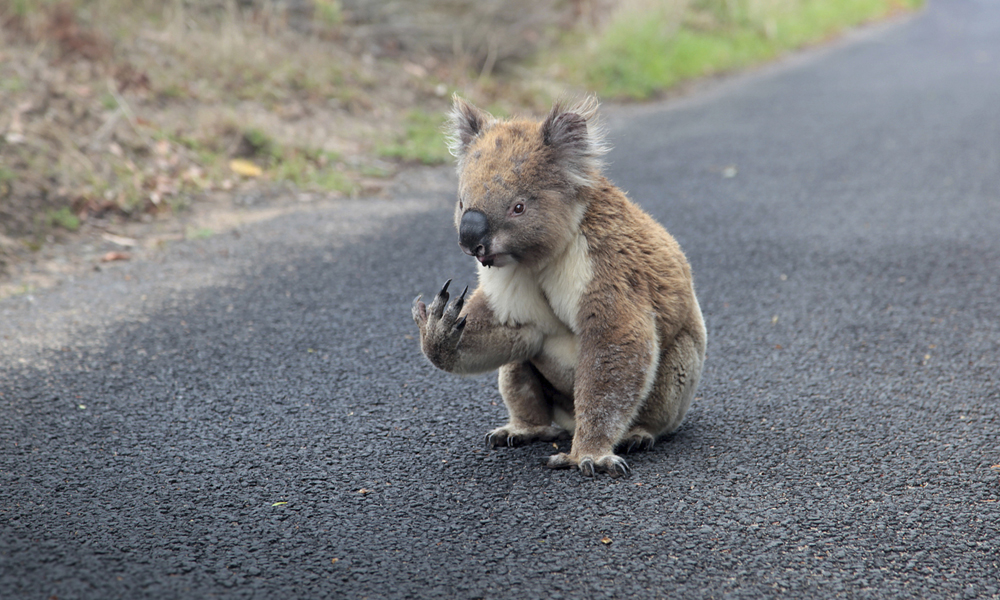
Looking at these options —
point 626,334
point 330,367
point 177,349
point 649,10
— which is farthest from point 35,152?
point 649,10

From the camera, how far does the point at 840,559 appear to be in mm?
2703

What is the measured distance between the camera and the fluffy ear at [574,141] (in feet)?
10.7

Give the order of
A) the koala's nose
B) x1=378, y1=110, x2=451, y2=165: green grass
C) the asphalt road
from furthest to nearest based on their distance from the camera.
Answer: x1=378, y1=110, x2=451, y2=165: green grass, the koala's nose, the asphalt road

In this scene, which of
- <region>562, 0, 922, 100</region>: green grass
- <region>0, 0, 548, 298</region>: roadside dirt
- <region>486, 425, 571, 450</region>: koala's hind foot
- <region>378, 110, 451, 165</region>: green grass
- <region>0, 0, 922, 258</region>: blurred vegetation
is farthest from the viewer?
<region>562, 0, 922, 100</region>: green grass

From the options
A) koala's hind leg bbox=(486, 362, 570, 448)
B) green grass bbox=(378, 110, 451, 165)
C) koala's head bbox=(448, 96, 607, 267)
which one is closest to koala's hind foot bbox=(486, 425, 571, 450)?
koala's hind leg bbox=(486, 362, 570, 448)

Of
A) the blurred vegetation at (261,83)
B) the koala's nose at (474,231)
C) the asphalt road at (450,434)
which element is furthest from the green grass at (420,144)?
the koala's nose at (474,231)

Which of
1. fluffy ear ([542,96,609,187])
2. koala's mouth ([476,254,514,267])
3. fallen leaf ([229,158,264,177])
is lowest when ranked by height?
fallen leaf ([229,158,264,177])

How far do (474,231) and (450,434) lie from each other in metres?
1.08

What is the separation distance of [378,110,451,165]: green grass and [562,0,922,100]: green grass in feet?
Result: 10.4

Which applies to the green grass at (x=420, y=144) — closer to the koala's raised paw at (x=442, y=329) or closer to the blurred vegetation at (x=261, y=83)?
the blurred vegetation at (x=261, y=83)

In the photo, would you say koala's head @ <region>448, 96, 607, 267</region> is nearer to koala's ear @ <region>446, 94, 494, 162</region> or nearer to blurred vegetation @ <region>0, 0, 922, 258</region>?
koala's ear @ <region>446, 94, 494, 162</region>

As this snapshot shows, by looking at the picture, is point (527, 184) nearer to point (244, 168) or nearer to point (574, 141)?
point (574, 141)

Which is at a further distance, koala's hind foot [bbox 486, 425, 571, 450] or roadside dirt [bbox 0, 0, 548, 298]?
roadside dirt [bbox 0, 0, 548, 298]

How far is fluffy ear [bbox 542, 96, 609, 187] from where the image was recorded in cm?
325
